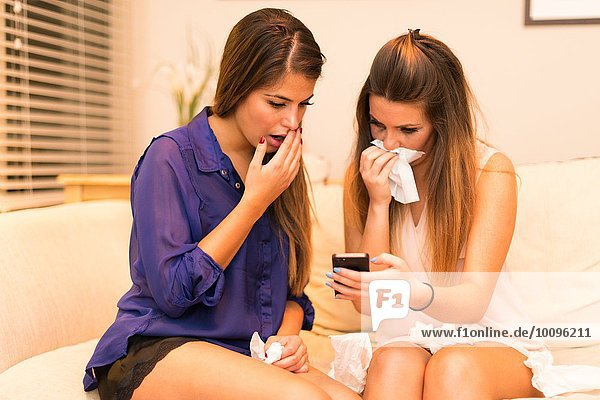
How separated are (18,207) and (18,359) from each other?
1.00 meters

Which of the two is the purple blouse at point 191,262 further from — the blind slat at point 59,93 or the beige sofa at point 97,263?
the blind slat at point 59,93

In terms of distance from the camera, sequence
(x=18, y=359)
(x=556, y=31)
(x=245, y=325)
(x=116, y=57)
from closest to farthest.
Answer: (x=245, y=325)
(x=18, y=359)
(x=556, y=31)
(x=116, y=57)

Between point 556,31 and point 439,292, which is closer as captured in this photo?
point 439,292

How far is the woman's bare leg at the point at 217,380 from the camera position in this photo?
4.26ft

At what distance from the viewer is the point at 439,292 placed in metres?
1.57

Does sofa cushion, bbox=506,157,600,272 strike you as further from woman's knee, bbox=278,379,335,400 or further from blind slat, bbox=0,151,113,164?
blind slat, bbox=0,151,113,164

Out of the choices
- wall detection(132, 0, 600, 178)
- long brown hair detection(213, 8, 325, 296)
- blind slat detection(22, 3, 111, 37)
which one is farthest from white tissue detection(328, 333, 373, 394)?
blind slat detection(22, 3, 111, 37)

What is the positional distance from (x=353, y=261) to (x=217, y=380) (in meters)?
0.41

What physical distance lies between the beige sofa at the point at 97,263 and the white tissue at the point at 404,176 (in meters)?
0.47

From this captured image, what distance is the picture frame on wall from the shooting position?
2.41 meters

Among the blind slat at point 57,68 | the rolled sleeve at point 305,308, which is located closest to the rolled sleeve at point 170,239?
the rolled sleeve at point 305,308

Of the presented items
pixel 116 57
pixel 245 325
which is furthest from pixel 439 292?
pixel 116 57

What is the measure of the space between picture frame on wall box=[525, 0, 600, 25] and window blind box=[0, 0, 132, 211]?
167 cm

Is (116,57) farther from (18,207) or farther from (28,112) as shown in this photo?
(18,207)
